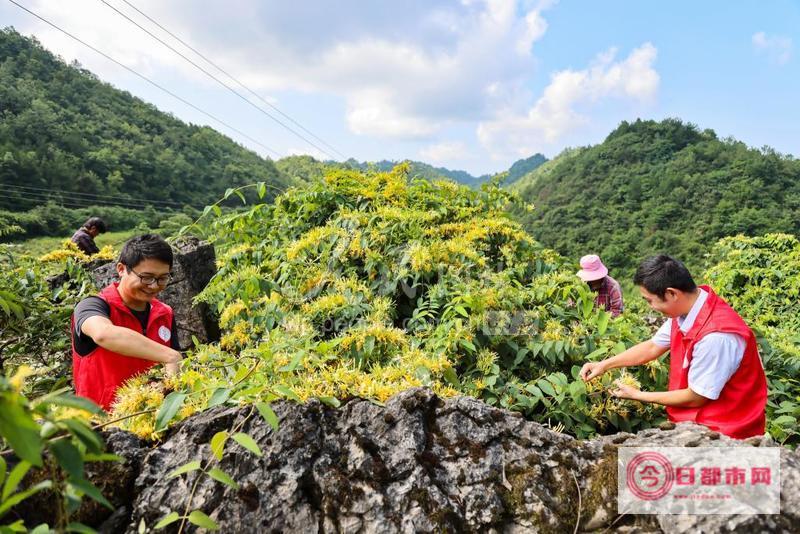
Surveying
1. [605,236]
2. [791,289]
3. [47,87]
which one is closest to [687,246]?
[605,236]

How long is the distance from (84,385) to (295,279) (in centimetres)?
122

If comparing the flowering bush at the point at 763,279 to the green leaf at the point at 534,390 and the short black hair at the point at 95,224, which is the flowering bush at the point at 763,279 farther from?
the short black hair at the point at 95,224

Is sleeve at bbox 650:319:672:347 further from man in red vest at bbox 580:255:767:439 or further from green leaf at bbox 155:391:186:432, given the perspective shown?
green leaf at bbox 155:391:186:432

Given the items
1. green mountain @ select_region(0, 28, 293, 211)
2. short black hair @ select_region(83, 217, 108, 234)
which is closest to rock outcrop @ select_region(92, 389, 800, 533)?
short black hair @ select_region(83, 217, 108, 234)

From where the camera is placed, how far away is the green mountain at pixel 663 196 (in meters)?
43.6

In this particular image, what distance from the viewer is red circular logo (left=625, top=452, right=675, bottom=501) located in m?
1.29

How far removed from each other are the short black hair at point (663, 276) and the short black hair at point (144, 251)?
8.18 ft

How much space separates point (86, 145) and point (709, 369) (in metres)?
73.8

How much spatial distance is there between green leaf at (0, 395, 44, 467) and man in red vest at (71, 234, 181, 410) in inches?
58.7

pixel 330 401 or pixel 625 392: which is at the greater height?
pixel 625 392

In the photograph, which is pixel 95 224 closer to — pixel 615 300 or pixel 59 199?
pixel 615 300

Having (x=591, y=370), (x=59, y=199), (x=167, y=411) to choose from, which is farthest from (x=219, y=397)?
(x=59, y=199)

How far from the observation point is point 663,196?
172 ft

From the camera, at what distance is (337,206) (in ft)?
12.6
